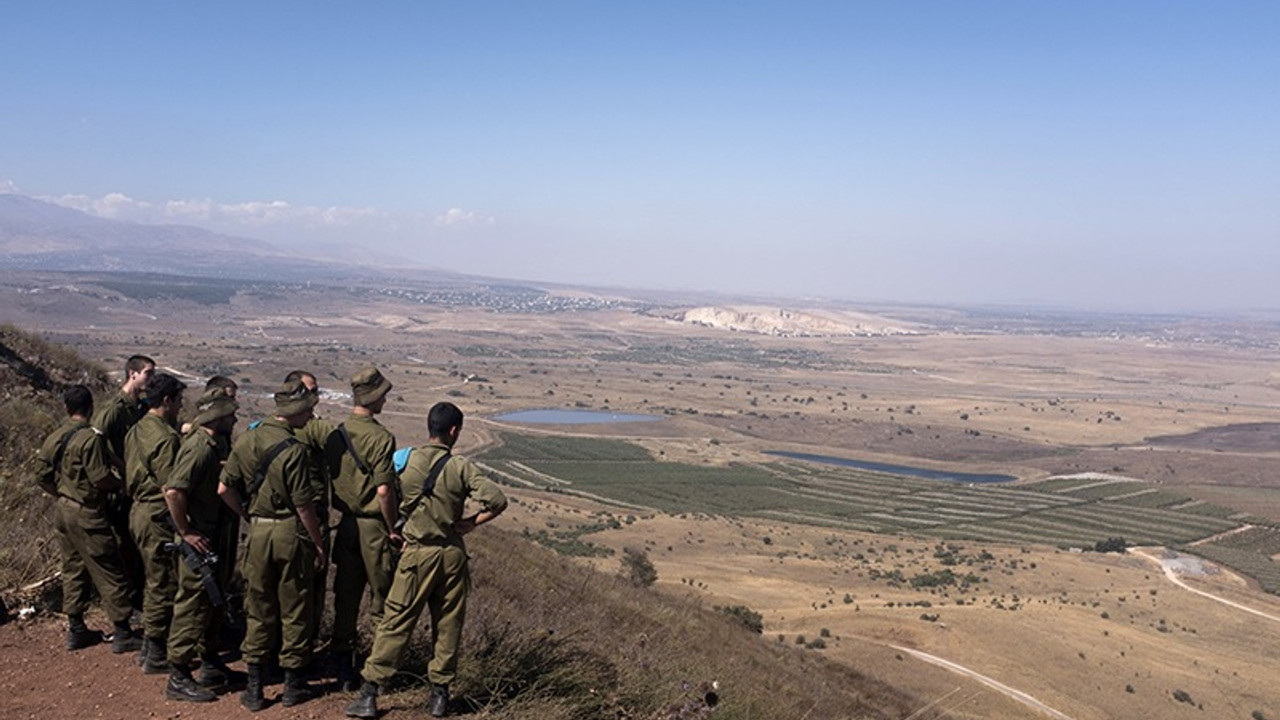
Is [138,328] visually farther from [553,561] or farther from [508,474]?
[553,561]

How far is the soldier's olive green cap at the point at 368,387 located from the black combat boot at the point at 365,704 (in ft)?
6.35

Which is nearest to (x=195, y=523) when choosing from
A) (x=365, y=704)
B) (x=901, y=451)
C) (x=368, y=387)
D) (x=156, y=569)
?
(x=156, y=569)

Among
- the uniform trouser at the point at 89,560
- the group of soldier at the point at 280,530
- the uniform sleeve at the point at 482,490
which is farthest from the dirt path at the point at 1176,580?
the uniform trouser at the point at 89,560

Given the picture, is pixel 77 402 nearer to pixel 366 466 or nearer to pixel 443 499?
pixel 366 466

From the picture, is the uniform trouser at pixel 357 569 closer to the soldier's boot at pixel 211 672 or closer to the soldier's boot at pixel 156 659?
the soldier's boot at pixel 211 672

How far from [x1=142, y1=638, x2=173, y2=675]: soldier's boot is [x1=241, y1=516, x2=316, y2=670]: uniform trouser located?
3.20ft

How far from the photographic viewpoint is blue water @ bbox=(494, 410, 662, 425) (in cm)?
9869

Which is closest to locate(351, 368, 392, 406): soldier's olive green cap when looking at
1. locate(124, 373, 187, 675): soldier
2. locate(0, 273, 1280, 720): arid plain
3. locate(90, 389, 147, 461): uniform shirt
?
locate(124, 373, 187, 675): soldier

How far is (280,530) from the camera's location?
19.8ft

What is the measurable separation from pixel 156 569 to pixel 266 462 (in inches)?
57.1

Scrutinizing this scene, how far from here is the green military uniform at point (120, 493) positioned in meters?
7.00

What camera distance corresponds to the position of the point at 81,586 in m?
6.98

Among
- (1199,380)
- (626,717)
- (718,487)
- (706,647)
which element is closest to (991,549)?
(718,487)

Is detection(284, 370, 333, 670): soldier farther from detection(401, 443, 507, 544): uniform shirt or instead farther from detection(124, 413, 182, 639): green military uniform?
detection(124, 413, 182, 639): green military uniform
